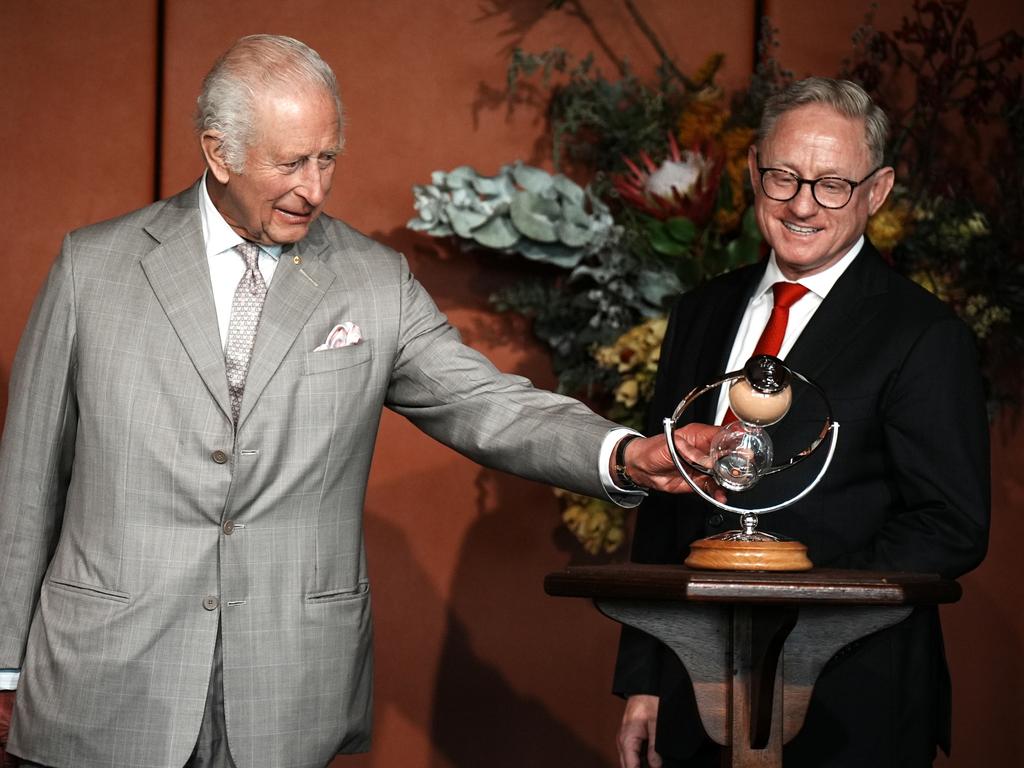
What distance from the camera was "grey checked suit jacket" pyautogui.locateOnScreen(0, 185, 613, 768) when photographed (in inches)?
87.0

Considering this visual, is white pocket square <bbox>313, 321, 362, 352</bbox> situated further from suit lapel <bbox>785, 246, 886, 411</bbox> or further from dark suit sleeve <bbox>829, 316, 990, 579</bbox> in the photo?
dark suit sleeve <bbox>829, 316, 990, 579</bbox>

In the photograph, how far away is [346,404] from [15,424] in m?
0.53

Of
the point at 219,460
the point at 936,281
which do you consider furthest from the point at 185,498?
the point at 936,281

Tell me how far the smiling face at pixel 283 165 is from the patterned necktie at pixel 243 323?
0.05m

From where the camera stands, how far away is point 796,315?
2.52 m

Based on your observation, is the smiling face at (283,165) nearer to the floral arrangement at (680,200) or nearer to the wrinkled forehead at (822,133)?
the wrinkled forehead at (822,133)

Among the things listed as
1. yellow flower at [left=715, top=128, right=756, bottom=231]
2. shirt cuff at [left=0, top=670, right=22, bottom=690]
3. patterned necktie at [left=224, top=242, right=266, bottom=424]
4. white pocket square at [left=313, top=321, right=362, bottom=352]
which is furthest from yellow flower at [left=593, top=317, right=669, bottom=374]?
shirt cuff at [left=0, top=670, right=22, bottom=690]

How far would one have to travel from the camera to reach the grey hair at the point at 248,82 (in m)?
2.31

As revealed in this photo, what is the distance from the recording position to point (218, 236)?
7.82ft

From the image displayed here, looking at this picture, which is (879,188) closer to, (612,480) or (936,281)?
(612,480)

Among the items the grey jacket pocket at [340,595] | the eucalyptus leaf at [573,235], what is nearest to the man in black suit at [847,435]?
the grey jacket pocket at [340,595]

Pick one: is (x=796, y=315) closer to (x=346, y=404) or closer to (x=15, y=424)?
(x=346, y=404)

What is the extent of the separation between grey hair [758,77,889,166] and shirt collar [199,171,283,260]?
2.98 ft

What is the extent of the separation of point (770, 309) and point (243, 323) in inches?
36.8
